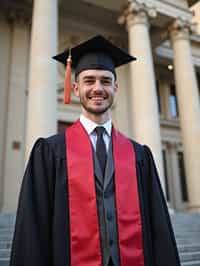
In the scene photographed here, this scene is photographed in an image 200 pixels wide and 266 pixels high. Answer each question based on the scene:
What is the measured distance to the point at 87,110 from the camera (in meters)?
2.20

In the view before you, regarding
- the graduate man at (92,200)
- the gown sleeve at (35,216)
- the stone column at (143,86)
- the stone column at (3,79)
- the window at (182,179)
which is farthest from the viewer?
the window at (182,179)

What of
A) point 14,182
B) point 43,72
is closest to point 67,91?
point 43,72

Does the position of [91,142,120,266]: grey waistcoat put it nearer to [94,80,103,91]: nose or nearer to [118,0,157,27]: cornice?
[94,80,103,91]: nose

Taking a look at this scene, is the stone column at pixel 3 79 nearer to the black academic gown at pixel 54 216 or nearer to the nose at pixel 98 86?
the black academic gown at pixel 54 216

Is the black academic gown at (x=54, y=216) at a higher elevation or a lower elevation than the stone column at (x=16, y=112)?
lower

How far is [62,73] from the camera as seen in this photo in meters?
13.2

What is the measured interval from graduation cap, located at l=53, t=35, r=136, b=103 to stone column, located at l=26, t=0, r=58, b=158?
216 inches

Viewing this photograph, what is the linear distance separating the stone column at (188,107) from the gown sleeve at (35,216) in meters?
10.2

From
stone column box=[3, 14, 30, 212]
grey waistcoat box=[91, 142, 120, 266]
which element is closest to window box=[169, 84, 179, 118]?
stone column box=[3, 14, 30, 212]

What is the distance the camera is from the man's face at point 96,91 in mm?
2139

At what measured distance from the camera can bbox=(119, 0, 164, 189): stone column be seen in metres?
10.2

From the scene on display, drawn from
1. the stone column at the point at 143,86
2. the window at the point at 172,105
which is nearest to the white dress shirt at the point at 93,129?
the stone column at the point at 143,86

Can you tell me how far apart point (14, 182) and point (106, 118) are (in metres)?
9.28

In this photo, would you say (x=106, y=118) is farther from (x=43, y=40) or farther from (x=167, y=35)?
(x=167, y=35)
